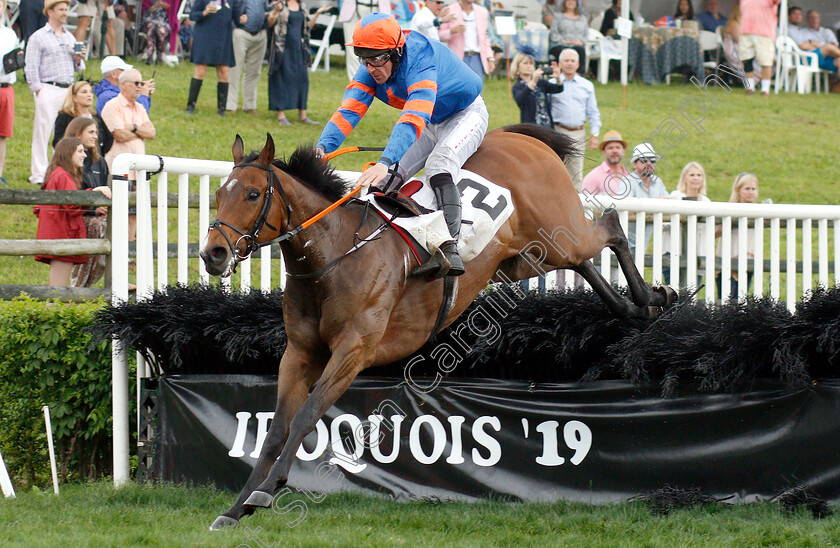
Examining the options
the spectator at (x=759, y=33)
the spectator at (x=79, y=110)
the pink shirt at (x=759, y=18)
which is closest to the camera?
the spectator at (x=79, y=110)

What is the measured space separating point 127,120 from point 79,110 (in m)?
0.48

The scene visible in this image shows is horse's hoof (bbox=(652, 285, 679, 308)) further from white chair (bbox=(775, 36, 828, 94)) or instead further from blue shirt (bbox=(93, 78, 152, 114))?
white chair (bbox=(775, 36, 828, 94))

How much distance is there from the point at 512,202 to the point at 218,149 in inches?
316

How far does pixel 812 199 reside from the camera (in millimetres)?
14570

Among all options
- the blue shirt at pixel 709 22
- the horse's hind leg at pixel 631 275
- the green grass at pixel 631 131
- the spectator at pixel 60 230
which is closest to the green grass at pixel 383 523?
the horse's hind leg at pixel 631 275

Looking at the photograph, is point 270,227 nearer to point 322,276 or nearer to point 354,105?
point 322,276

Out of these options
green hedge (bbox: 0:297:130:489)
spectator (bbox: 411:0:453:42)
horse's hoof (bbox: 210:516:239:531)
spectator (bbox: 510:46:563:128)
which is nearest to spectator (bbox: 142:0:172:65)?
spectator (bbox: 411:0:453:42)

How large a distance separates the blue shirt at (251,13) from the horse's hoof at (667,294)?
971cm

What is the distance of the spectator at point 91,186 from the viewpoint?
25.4 ft

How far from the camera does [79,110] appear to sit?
9.30 m

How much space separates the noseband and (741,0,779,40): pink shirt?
1700 centimetres

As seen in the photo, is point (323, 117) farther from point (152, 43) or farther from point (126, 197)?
point (126, 197)

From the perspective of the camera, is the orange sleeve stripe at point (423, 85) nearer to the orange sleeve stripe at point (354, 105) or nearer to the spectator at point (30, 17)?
A: the orange sleeve stripe at point (354, 105)

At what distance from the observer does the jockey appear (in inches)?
188
